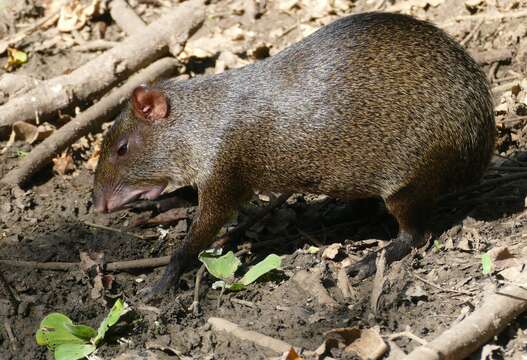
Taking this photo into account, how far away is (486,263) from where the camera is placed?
462cm

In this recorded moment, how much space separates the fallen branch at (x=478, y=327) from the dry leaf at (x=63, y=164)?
3853 mm

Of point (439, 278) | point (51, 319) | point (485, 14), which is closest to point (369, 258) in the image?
point (439, 278)

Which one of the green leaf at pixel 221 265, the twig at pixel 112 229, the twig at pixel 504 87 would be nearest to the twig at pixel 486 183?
the twig at pixel 504 87

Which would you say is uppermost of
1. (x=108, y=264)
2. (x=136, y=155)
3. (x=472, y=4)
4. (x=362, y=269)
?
(x=472, y=4)

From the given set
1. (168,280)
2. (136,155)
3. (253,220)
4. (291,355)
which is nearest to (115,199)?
(136,155)

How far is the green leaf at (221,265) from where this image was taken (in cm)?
503

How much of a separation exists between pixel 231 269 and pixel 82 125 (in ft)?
8.41

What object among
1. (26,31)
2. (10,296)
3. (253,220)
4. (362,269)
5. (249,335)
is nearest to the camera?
(249,335)

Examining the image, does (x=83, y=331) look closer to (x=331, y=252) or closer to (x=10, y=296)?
(x=10, y=296)

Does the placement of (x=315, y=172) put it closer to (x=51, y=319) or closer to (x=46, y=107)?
(x=51, y=319)

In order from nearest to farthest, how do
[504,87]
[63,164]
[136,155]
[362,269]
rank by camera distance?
[362,269], [136,155], [504,87], [63,164]

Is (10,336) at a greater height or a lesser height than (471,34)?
lesser

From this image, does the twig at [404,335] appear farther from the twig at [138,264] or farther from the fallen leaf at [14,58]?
the fallen leaf at [14,58]

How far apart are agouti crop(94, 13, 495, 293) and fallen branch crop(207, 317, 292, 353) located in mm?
693
